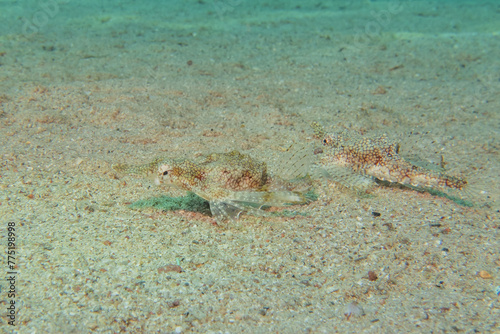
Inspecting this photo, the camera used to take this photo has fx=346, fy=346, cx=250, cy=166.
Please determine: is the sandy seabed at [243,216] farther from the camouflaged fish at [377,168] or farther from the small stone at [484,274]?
the camouflaged fish at [377,168]

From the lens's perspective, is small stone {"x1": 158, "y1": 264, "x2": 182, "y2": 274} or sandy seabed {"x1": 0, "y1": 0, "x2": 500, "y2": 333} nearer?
sandy seabed {"x1": 0, "y1": 0, "x2": 500, "y2": 333}

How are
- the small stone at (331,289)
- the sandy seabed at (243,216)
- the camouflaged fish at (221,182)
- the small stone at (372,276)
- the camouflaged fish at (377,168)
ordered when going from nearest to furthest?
the sandy seabed at (243,216) < the small stone at (331,289) < the small stone at (372,276) < the camouflaged fish at (221,182) < the camouflaged fish at (377,168)

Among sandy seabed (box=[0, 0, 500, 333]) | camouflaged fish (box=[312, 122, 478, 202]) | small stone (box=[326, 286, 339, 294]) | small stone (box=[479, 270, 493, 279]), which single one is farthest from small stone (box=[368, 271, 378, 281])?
camouflaged fish (box=[312, 122, 478, 202])

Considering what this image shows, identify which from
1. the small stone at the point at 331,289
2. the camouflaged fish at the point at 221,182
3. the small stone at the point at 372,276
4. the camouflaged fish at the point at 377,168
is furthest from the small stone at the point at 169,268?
the camouflaged fish at the point at 377,168

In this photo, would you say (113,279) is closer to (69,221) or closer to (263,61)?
(69,221)

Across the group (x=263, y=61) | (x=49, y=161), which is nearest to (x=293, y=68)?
(x=263, y=61)

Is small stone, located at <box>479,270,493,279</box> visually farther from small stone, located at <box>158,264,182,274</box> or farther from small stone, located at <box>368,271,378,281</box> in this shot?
small stone, located at <box>158,264,182,274</box>
